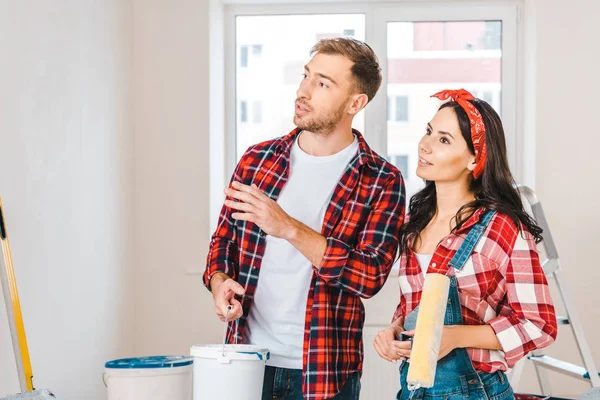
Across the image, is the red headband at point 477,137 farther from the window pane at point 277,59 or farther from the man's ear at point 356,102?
the window pane at point 277,59

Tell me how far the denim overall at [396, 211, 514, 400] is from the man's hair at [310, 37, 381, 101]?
1.66 feet

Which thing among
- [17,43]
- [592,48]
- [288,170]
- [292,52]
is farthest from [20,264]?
[592,48]

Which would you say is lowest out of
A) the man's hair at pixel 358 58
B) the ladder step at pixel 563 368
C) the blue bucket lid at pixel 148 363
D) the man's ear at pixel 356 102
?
the ladder step at pixel 563 368

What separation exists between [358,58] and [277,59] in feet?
6.91

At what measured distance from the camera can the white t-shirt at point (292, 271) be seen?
68.2 inches

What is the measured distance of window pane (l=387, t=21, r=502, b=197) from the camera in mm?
3869

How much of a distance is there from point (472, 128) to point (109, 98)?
1990 mm

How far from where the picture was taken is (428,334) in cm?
129

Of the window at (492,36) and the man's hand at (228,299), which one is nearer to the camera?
the man's hand at (228,299)

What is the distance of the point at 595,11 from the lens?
3.53 meters

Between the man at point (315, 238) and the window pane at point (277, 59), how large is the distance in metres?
2.01

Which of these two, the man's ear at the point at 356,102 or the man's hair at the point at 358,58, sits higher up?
the man's hair at the point at 358,58

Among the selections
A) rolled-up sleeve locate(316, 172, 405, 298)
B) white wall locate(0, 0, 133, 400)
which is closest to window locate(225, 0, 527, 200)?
white wall locate(0, 0, 133, 400)

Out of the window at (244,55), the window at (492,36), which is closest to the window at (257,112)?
the window at (244,55)
